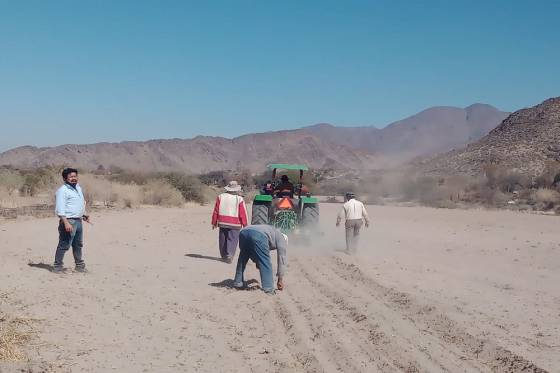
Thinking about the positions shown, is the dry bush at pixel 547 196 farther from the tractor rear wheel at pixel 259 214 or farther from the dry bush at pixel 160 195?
the tractor rear wheel at pixel 259 214

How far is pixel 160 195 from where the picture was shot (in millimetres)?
31828

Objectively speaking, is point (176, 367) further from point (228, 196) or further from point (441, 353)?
point (228, 196)

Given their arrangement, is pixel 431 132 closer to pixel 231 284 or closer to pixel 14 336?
pixel 231 284

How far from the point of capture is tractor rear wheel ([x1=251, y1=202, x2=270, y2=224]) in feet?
50.5

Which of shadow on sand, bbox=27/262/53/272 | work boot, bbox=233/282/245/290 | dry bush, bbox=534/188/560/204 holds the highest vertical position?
dry bush, bbox=534/188/560/204

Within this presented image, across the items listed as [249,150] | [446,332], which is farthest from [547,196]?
[249,150]

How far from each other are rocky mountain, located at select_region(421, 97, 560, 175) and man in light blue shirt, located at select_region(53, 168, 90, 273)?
40.0 metres

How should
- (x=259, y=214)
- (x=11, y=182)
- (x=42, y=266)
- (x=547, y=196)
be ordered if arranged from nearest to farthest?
1. (x=42, y=266)
2. (x=259, y=214)
3. (x=11, y=182)
4. (x=547, y=196)

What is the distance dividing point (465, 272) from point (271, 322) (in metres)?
6.02

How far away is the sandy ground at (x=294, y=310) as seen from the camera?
20.3 ft

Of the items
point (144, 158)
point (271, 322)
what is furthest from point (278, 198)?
point (144, 158)

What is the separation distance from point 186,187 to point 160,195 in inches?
168

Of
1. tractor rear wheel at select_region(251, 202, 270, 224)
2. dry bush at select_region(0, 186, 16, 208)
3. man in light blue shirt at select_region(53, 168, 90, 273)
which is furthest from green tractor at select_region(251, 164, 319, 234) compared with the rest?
dry bush at select_region(0, 186, 16, 208)

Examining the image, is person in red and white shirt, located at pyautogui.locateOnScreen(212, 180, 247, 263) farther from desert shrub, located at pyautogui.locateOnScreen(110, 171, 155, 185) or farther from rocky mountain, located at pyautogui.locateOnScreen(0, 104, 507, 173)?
rocky mountain, located at pyautogui.locateOnScreen(0, 104, 507, 173)
